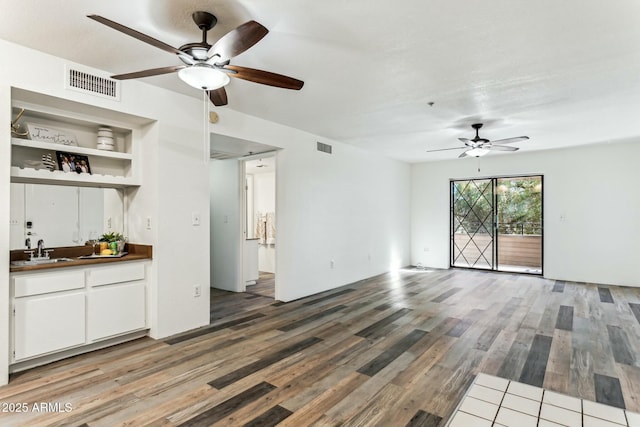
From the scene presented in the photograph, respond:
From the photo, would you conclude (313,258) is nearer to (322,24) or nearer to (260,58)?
(260,58)

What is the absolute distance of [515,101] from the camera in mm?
3840

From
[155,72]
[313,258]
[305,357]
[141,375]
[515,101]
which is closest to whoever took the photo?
[155,72]

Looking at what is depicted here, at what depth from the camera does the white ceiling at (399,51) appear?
7.02 ft

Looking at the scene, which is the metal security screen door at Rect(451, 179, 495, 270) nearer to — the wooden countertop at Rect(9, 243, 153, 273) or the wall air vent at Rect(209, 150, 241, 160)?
the wall air vent at Rect(209, 150, 241, 160)

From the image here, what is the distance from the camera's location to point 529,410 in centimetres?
219

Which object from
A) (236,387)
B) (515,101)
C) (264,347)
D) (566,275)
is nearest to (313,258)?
(264,347)

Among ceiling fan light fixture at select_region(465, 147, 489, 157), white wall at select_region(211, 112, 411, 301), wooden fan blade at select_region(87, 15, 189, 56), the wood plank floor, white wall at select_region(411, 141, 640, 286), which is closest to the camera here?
wooden fan blade at select_region(87, 15, 189, 56)

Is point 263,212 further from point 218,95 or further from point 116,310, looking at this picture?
point 218,95

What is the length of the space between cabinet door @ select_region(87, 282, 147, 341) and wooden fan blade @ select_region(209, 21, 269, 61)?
239cm

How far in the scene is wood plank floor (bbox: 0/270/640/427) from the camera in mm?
2168

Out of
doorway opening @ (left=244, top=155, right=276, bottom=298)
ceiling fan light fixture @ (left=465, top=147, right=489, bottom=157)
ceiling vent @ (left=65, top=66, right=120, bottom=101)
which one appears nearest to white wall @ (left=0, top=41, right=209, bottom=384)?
ceiling vent @ (left=65, top=66, right=120, bottom=101)

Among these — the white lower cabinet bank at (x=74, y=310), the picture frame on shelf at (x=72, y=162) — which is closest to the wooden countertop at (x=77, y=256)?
the white lower cabinet bank at (x=74, y=310)

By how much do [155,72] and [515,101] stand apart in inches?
144

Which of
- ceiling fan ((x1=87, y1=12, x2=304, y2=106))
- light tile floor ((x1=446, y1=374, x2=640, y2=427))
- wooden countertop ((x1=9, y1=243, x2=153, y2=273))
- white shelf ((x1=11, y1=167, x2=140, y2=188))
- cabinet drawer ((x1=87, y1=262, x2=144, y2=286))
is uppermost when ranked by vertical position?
ceiling fan ((x1=87, y1=12, x2=304, y2=106))
